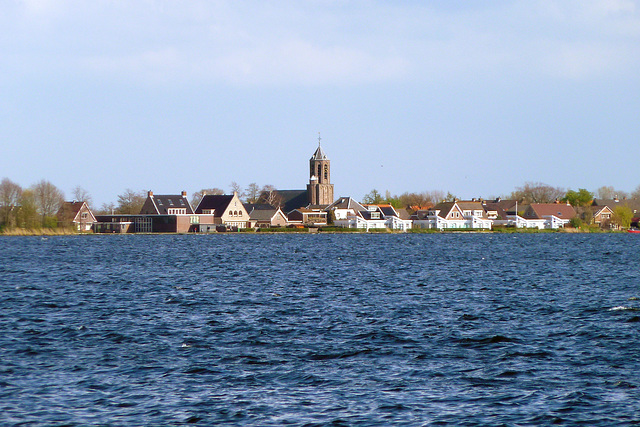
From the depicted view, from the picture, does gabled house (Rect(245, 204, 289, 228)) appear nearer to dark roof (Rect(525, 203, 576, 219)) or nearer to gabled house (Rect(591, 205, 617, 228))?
dark roof (Rect(525, 203, 576, 219))

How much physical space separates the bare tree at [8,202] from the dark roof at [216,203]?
48727 mm

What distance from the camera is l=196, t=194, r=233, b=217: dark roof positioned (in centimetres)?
17512

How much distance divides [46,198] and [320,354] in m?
133

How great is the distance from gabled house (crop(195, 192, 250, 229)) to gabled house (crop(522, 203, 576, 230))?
235ft

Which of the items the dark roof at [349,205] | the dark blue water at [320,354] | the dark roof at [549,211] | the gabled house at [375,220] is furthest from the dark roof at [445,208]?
the dark blue water at [320,354]

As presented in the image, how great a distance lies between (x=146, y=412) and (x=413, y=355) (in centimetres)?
874

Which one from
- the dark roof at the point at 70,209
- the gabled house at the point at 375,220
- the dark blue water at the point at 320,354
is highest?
the dark roof at the point at 70,209

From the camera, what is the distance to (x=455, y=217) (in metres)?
176

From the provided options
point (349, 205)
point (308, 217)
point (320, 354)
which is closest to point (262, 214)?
point (308, 217)

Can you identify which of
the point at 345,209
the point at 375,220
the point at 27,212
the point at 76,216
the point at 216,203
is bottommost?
the point at 375,220

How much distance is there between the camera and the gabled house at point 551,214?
182m

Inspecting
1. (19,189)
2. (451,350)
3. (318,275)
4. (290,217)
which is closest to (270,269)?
(318,275)

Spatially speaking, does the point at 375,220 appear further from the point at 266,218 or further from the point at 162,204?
the point at 162,204

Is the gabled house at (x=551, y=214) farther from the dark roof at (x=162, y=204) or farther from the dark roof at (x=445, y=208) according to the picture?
the dark roof at (x=162, y=204)
